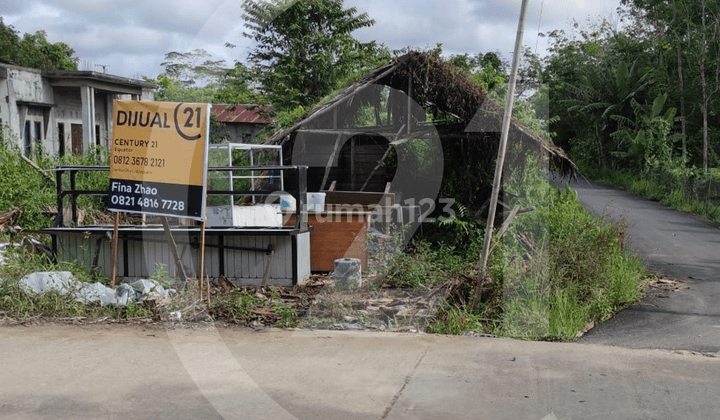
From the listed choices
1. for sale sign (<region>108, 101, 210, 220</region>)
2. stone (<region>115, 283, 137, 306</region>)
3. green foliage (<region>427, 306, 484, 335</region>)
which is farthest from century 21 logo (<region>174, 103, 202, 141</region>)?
green foliage (<region>427, 306, 484, 335</region>)

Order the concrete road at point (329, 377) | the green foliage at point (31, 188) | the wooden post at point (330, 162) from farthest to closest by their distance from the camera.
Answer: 1. the wooden post at point (330, 162)
2. the green foliage at point (31, 188)
3. the concrete road at point (329, 377)

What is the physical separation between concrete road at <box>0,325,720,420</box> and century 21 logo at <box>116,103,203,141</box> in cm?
225

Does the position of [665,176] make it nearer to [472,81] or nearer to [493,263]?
[472,81]

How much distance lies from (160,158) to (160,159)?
11 mm

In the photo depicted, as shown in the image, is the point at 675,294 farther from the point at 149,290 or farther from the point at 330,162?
the point at 149,290

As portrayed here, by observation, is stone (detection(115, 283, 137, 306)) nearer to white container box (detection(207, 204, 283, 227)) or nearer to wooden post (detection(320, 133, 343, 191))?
white container box (detection(207, 204, 283, 227))

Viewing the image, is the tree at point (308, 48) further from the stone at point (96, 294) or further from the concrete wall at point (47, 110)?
the stone at point (96, 294)

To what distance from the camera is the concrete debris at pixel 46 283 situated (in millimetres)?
8125

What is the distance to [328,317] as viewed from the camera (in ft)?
26.1

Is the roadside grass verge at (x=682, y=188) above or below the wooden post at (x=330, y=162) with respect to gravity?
below

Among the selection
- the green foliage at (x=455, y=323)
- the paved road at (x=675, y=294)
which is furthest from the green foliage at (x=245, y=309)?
the paved road at (x=675, y=294)

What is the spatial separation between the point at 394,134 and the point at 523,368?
9164 millimetres

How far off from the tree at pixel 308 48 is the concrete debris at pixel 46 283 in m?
20.7

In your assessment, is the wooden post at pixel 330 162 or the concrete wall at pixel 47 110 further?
the concrete wall at pixel 47 110
